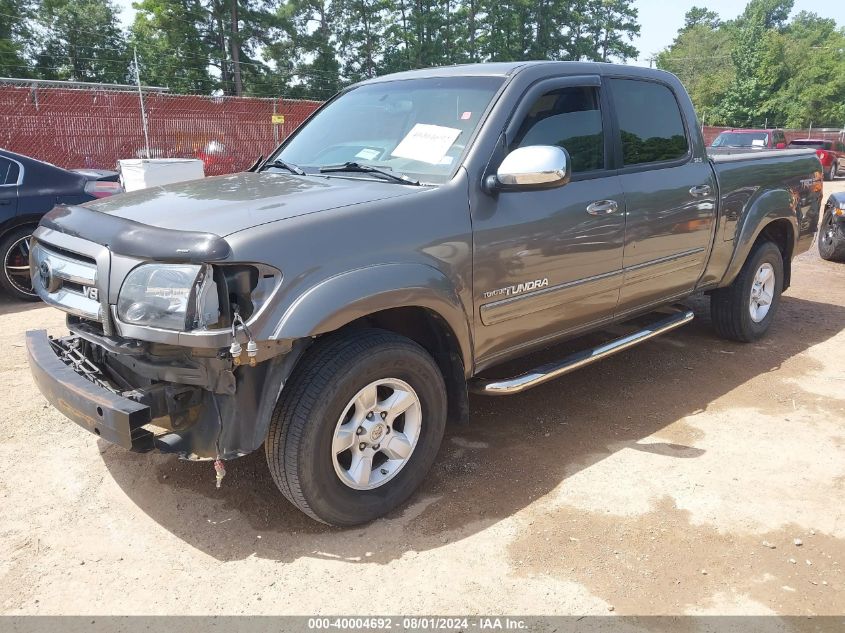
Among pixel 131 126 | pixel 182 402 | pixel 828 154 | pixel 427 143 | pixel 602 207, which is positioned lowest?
pixel 182 402

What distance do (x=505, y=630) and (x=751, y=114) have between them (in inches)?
2384

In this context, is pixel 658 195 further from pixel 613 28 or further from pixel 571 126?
pixel 613 28

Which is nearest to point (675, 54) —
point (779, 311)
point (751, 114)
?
point (751, 114)

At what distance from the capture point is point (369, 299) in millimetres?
2703

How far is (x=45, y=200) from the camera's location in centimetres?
674

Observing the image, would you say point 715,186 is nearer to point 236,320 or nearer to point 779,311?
point 779,311

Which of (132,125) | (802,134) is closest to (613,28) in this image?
(802,134)

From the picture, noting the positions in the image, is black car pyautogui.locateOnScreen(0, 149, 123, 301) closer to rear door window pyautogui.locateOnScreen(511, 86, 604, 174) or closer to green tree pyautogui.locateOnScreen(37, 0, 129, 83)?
rear door window pyautogui.locateOnScreen(511, 86, 604, 174)

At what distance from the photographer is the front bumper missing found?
2.46m

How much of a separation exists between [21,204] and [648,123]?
580cm

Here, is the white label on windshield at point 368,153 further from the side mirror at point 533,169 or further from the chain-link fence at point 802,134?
the chain-link fence at point 802,134

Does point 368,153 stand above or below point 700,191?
above

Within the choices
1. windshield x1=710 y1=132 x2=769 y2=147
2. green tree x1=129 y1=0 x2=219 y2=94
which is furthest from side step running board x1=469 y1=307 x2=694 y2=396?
green tree x1=129 y1=0 x2=219 y2=94

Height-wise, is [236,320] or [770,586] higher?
[236,320]
